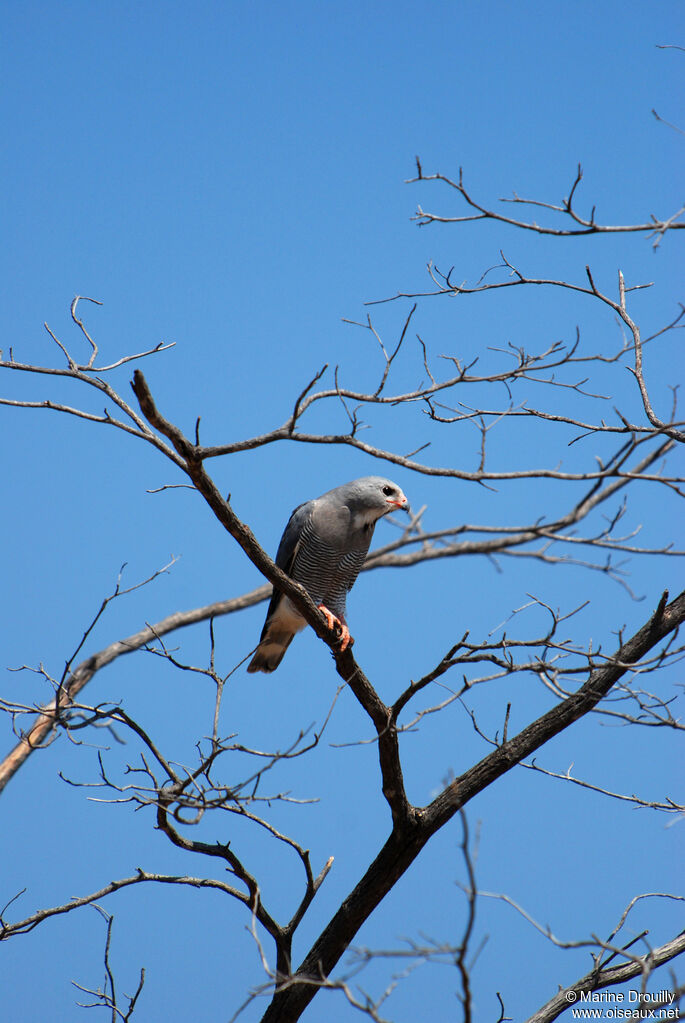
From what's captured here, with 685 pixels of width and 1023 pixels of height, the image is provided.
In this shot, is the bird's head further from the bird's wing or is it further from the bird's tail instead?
the bird's tail

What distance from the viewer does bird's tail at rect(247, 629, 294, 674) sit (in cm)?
562

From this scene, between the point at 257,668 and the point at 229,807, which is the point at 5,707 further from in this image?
the point at 257,668

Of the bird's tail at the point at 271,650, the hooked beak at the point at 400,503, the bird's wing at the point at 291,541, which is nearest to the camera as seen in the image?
the hooked beak at the point at 400,503

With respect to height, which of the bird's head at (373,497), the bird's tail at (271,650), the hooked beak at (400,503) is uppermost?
the bird's head at (373,497)

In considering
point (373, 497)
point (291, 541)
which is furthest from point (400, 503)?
point (291, 541)

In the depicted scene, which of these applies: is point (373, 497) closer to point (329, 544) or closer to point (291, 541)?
point (329, 544)

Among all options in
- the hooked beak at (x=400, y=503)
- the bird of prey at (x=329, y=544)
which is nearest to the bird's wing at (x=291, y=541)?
the bird of prey at (x=329, y=544)

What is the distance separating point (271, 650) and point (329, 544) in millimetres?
858

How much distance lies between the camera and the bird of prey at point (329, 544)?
5.22 metres

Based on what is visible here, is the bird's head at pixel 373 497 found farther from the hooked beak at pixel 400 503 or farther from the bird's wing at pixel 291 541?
the bird's wing at pixel 291 541

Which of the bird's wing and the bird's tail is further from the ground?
the bird's wing

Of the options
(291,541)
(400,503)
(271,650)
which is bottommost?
(271,650)

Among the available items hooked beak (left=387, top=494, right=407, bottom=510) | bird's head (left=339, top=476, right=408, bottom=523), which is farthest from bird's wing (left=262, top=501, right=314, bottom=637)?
hooked beak (left=387, top=494, right=407, bottom=510)

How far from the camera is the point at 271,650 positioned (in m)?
5.72
